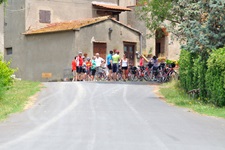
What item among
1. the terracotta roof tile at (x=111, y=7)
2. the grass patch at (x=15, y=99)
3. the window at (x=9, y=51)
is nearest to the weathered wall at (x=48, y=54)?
the window at (x=9, y=51)

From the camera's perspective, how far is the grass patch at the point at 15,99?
17.6 meters

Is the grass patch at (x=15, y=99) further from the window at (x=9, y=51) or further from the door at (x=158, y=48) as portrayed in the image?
the door at (x=158, y=48)

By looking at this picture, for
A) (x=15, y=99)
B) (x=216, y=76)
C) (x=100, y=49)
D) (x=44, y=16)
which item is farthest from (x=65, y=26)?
(x=216, y=76)

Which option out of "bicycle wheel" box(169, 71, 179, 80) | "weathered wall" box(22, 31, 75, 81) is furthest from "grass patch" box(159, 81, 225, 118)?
"weathered wall" box(22, 31, 75, 81)

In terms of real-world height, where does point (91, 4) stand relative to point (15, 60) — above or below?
above

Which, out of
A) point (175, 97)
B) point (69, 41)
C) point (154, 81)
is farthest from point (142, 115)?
point (69, 41)

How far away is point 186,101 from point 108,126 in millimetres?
8200

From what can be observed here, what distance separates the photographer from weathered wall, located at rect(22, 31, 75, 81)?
38000 mm

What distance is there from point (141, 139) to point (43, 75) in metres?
29.1

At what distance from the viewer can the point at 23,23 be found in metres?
41.8

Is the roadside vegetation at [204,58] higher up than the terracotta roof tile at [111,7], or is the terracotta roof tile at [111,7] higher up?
the terracotta roof tile at [111,7]

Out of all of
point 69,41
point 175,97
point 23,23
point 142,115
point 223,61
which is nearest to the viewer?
point 142,115

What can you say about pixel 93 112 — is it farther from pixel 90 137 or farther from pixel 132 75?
pixel 132 75

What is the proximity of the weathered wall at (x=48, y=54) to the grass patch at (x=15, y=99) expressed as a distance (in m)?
10.9
